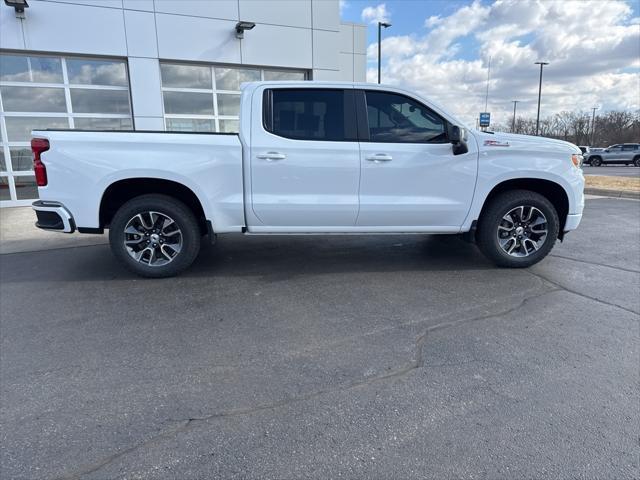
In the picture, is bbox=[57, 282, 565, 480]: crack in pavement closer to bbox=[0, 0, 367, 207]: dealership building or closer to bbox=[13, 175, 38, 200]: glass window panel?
bbox=[0, 0, 367, 207]: dealership building

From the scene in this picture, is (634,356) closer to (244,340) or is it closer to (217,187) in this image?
(244,340)

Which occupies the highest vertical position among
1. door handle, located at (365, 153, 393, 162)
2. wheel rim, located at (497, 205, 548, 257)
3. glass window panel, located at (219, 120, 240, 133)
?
glass window panel, located at (219, 120, 240, 133)

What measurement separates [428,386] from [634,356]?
1.62 metres

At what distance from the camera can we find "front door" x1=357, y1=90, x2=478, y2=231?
4.61 metres

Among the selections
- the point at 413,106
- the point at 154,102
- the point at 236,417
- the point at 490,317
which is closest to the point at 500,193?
the point at 413,106

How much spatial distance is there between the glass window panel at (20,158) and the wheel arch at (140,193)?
7652 millimetres

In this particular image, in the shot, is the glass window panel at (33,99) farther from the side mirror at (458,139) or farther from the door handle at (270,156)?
the side mirror at (458,139)

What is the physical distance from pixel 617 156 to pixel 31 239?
123 feet

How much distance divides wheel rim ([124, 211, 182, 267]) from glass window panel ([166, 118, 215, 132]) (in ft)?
23.8

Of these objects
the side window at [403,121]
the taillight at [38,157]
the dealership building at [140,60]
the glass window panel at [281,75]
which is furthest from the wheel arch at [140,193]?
the glass window panel at [281,75]

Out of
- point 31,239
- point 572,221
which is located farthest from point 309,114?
point 31,239

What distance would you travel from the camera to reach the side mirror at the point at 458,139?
14.8ft

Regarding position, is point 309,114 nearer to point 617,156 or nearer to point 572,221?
point 572,221

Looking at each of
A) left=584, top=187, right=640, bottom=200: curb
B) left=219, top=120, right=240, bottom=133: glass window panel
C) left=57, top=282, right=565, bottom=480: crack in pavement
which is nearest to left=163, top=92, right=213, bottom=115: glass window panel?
left=219, top=120, right=240, bottom=133: glass window panel
